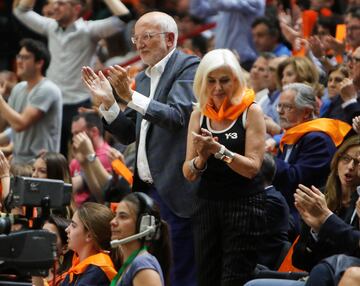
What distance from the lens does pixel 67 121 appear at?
10.8 metres

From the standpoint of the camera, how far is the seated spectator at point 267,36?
11.0 meters

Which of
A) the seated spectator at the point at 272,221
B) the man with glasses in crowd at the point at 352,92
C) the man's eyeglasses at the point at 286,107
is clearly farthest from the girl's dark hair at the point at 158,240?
the man with glasses in crowd at the point at 352,92

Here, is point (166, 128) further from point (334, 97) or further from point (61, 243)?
point (334, 97)

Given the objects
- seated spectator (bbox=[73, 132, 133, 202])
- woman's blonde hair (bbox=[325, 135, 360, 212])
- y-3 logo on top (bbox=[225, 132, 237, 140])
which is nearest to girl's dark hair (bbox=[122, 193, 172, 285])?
y-3 logo on top (bbox=[225, 132, 237, 140])

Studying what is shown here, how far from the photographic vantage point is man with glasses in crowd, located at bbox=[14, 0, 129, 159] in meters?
10.8

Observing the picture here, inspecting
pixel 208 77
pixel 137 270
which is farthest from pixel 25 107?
pixel 137 270

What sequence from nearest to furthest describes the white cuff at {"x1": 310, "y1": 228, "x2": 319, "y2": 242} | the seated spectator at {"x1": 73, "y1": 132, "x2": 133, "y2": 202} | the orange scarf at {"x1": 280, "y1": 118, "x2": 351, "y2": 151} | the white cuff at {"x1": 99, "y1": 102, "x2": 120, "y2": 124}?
the white cuff at {"x1": 310, "y1": 228, "x2": 319, "y2": 242} < the white cuff at {"x1": 99, "y1": 102, "x2": 120, "y2": 124} < the orange scarf at {"x1": 280, "y1": 118, "x2": 351, "y2": 151} < the seated spectator at {"x1": 73, "y1": 132, "x2": 133, "y2": 202}

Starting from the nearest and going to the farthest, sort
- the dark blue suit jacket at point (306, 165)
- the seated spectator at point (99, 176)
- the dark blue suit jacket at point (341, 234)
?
the dark blue suit jacket at point (341, 234) → the dark blue suit jacket at point (306, 165) → the seated spectator at point (99, 176)

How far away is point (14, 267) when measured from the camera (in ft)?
17.8

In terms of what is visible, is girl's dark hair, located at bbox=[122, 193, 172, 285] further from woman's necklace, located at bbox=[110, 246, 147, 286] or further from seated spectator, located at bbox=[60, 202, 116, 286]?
seated spectator, located at bbox=[60, 202, 116, 286]

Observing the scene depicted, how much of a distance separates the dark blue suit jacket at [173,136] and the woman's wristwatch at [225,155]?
0.54 m

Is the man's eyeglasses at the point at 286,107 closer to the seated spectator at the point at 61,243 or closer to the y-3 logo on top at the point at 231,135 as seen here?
the y-3 logo on top at the point at 231,135

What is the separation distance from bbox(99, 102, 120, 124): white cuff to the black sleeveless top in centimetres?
70

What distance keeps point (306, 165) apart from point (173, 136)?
1.08 metres
